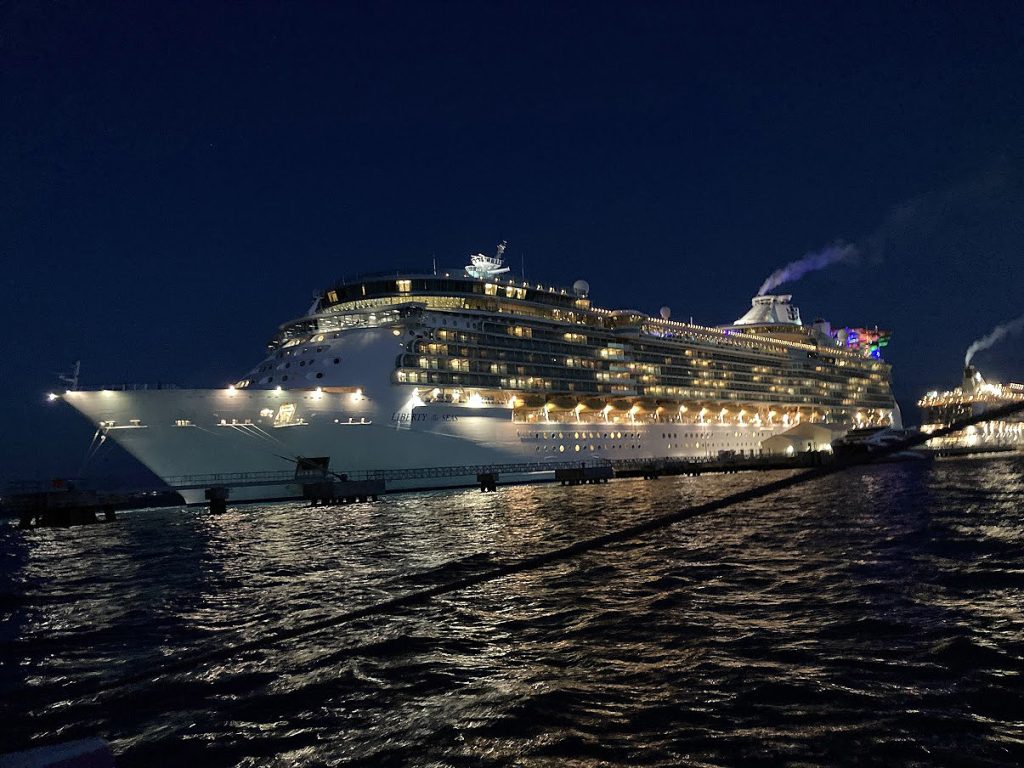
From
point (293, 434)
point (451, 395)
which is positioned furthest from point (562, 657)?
point (451, 395)

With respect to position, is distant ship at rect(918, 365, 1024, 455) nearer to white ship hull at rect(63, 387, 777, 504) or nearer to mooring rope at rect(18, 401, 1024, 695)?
white ship hull at rect(63, 387, 777, 504)

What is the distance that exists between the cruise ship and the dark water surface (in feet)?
72.7

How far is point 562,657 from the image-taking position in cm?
941

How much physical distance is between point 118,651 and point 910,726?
1108 cm

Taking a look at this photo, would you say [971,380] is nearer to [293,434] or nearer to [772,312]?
[772,312]

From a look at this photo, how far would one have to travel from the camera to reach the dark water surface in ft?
21.8

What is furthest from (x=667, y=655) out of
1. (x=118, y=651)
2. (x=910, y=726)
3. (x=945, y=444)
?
(x=945, y=444)

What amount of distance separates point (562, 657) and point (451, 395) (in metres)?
43.7

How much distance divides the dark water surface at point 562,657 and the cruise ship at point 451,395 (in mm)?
22169

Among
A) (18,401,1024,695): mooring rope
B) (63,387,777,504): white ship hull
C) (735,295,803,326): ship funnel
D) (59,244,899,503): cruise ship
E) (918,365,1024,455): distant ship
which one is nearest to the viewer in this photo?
(18,401,1024,695): mooring rope

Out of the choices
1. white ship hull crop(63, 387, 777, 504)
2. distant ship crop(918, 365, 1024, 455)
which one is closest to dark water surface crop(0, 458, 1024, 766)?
white ship hull crop(63, 387, 777, 504)

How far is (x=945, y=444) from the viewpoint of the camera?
4909 inches

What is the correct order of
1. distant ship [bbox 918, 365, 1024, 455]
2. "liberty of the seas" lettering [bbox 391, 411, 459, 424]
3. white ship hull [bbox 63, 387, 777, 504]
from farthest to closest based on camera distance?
distant ship [bbox 918, 365, 1024, 455]
"liberty of the seas" lettering [bbox 391, 411, 459, 424]
white ship hull [bbox 63, 387, 777, 504]

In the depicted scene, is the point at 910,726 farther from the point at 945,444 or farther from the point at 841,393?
the point at 945,444
